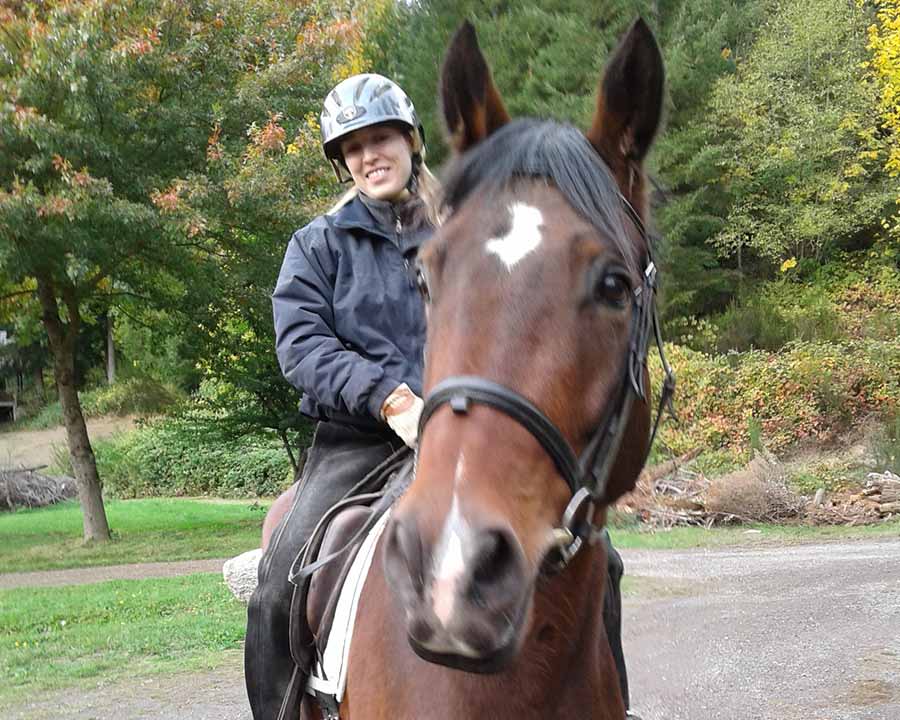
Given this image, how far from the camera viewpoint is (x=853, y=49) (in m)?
29.3

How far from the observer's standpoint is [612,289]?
1961 mm

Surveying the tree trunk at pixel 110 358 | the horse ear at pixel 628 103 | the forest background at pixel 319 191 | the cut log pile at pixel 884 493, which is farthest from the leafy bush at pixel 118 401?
the horse ear at pixel 628 103

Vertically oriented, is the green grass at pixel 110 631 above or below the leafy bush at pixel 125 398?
below

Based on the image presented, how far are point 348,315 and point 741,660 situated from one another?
577 cm

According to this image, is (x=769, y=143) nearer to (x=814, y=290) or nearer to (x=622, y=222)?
(x=814, y=290)

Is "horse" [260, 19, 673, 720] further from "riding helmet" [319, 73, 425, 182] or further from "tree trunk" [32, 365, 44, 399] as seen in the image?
"tree trunk" [32, 365, 44, 399]

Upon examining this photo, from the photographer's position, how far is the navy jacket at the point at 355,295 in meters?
2.97

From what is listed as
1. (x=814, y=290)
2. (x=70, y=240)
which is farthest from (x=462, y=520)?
(x=814, y=290)

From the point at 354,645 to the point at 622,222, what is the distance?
1.39 meters

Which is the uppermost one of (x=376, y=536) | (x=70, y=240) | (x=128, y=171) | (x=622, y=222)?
(x=128, y=171)

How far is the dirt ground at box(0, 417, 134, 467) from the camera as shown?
38.1 m

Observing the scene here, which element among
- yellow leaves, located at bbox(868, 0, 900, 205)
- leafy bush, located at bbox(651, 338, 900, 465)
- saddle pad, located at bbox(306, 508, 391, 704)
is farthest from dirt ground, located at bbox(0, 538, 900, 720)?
yellow leaves, located at bbox(868, 0, 900, 205)

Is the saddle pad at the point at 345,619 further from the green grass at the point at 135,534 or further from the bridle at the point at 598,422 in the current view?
the green grass at the point at 135,534

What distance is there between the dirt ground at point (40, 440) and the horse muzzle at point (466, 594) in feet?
128
